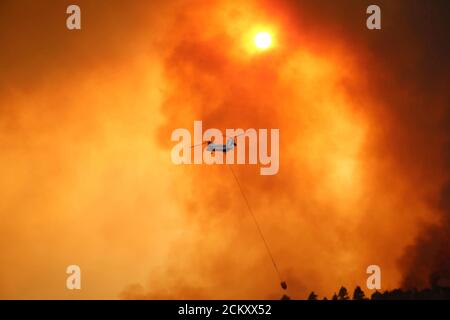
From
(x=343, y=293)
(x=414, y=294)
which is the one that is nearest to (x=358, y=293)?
(x=343, y=293)

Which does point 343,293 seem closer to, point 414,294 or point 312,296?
point 312,296

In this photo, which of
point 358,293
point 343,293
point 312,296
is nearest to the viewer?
point 358,293

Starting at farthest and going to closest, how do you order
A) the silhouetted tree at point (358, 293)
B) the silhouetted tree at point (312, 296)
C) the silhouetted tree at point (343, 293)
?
the silhouetted tree at point (312, 296) < the silhouetted tree at point (343, 293) < the silhouetted tree at point (358, 293)

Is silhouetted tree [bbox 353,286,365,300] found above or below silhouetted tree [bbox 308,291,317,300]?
above

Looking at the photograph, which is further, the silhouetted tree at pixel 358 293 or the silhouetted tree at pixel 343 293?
the silhouetted tree at pixel 343 293

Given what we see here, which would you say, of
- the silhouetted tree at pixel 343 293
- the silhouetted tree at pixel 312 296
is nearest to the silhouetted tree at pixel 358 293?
the silhouetted tree at pixel 343 293

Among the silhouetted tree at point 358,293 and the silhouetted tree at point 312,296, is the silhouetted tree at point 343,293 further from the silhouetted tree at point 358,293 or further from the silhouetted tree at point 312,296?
the silhouetted tree at point 312,296

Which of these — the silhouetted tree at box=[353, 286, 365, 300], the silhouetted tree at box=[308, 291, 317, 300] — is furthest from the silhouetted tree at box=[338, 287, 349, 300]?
the silhouetted tree at box=[308, 291, 317, 300]

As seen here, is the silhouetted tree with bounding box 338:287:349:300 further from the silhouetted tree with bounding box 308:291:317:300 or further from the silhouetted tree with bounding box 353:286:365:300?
the silhouetted tree with bounding box 308:291:317:300

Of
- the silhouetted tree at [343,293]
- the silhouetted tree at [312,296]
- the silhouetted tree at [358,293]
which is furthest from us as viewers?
the silhouetted tree at [312,296]
